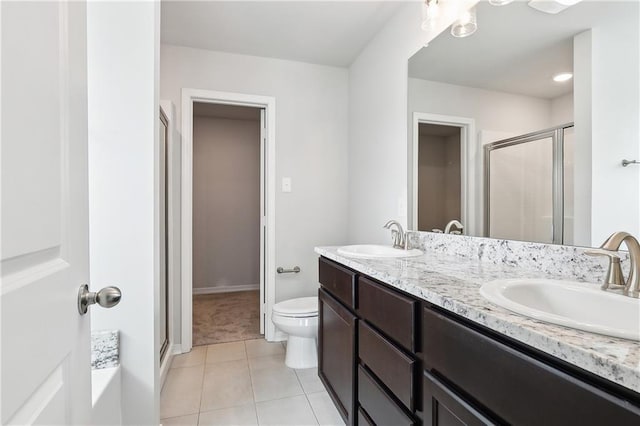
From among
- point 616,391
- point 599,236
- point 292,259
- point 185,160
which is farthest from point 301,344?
point 616,391

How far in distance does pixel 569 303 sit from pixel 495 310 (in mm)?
333

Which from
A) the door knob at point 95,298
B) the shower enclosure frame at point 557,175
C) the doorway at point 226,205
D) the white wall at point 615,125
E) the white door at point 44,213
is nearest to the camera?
the white door at point 44,213

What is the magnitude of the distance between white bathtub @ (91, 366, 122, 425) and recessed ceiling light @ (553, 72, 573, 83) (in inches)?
75.8

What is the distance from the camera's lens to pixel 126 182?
4.16 feet

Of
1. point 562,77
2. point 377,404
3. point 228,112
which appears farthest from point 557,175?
point 228,112

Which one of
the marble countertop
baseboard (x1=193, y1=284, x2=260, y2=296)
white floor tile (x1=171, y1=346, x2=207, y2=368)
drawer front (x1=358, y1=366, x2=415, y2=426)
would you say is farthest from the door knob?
baseboard (x1=193, y1=284, x2=260, y2=296)

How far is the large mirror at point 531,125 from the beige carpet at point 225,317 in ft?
6.25

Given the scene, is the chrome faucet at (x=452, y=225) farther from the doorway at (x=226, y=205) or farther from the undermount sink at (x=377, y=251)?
the doorway at (x=226, y=205)

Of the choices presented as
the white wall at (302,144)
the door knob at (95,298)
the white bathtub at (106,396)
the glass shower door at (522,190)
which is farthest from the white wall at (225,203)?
the door knob at (95,298)

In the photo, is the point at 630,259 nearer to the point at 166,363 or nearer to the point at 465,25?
the point at 465,25

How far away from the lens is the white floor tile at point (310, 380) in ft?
6.24

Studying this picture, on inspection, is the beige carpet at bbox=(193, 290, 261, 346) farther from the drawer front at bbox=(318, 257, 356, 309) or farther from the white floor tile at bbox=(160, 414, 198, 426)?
the drawer front at bbox=(318, 257, 356, 309)

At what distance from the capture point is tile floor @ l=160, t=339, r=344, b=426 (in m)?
1.63

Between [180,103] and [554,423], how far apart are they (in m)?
2.70
